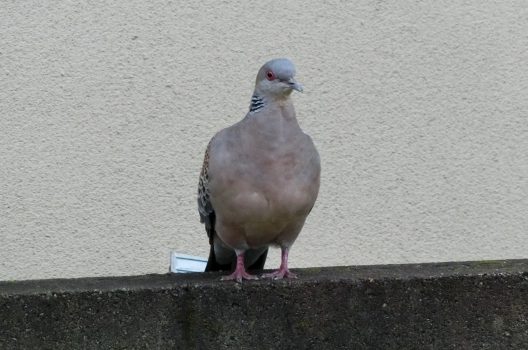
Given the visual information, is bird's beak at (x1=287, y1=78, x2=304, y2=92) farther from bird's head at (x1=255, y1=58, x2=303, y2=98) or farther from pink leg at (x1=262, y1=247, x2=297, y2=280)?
pink leg at (x1=262, y1=247, x2=297, y2=280)

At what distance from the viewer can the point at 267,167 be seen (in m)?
2.91

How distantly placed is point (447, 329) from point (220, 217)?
87 centimetres

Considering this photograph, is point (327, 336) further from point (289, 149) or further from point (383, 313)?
point (289, 149)

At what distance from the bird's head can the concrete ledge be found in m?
0.63

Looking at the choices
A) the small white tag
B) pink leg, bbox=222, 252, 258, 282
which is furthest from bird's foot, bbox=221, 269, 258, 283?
the small white tag

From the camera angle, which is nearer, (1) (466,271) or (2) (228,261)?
(1) (466,271)

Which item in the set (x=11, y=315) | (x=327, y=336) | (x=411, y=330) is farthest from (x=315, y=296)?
(x=11, y=315)

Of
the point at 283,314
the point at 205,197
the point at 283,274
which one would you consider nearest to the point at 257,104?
the point at 205,197

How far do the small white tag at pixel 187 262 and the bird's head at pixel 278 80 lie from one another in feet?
6.18

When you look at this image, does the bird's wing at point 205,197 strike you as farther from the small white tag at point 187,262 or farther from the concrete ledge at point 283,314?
the small white tag at point 187,262

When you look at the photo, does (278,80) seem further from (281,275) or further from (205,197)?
(281,275)

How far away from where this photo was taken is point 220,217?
309 cm

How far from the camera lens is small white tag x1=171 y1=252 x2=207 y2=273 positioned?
15.3 feet

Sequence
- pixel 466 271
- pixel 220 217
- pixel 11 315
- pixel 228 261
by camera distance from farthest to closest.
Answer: pixel 228 261, pixel 220 217, pixel 466 271, pixel 11 315
